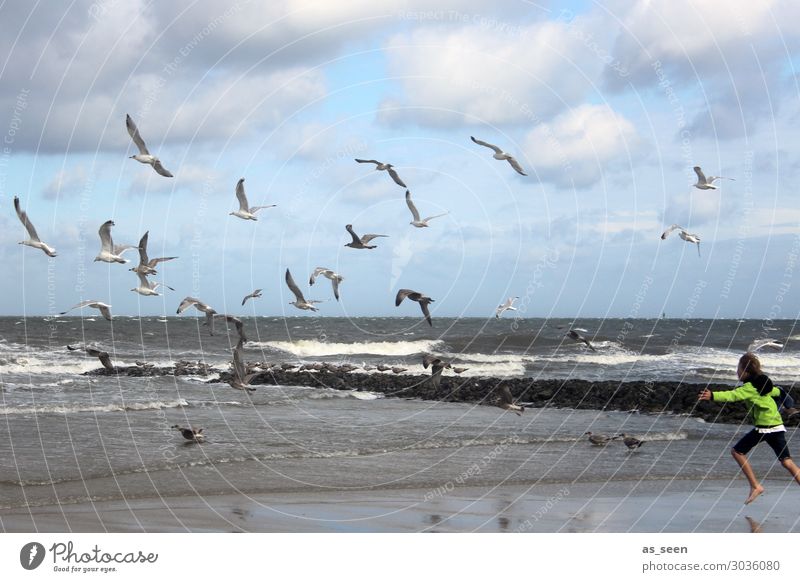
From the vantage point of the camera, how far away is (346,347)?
61500mm

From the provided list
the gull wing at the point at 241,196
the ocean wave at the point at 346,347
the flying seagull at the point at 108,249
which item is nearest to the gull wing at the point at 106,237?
the flying seagull at the point at 108,249

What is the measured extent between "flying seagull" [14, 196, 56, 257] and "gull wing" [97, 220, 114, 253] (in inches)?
40.3

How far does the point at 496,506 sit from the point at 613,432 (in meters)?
10.4

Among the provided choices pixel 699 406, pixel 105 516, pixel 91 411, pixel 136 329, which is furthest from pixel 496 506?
pixel 136 329

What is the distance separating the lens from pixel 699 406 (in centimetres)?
2944

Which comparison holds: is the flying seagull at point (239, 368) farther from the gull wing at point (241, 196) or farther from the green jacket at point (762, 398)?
the green jacket at point (762, 398)

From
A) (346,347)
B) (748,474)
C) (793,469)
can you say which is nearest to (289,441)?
(748,474)

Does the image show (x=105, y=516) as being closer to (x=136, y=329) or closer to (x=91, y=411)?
(x=91, y=411)

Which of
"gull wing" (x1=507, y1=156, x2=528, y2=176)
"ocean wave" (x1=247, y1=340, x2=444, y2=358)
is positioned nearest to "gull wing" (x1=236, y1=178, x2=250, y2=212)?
"gull wing" (x1=507, y1=156, x2=528, y2=176)

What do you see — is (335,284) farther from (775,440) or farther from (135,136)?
(775,440)

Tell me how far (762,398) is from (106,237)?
12.6 m

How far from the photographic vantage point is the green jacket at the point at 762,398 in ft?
44.1

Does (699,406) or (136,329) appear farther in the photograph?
(136,329)

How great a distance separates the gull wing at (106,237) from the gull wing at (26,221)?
1.23 meters
